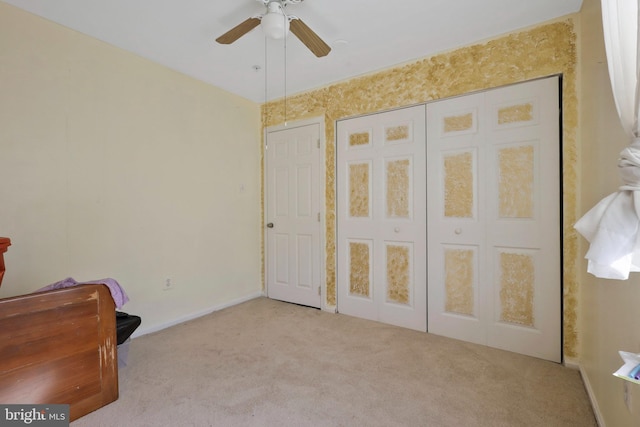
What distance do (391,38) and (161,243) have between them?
2.87m

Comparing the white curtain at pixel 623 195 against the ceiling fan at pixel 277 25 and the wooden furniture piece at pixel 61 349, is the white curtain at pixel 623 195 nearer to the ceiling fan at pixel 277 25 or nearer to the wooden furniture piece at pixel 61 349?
the ceiling fan at pixel 277 25

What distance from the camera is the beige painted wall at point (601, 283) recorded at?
4.17 feet

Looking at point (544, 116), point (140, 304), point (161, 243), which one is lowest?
point (140, 304)

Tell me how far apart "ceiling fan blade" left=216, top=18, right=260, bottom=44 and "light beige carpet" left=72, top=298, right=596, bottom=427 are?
235cm

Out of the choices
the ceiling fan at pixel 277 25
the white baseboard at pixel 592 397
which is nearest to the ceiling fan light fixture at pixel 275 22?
the ceiling fan at pixel 277 25

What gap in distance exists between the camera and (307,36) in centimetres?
199

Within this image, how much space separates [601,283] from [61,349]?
3.01 m

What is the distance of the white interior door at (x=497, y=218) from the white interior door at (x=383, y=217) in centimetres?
14

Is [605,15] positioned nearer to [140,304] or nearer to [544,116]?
[544,116]

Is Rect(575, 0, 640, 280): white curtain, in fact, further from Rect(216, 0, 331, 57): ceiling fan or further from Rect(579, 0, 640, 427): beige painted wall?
Rect(216, 0, 331, 57): ceiling fan

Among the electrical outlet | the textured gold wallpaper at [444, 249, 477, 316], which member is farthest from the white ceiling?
the electrical outlet

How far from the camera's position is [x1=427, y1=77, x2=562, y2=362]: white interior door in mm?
2283

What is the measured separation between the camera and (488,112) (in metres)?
2.51

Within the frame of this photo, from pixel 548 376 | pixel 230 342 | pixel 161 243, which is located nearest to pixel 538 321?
pixel 548 376
